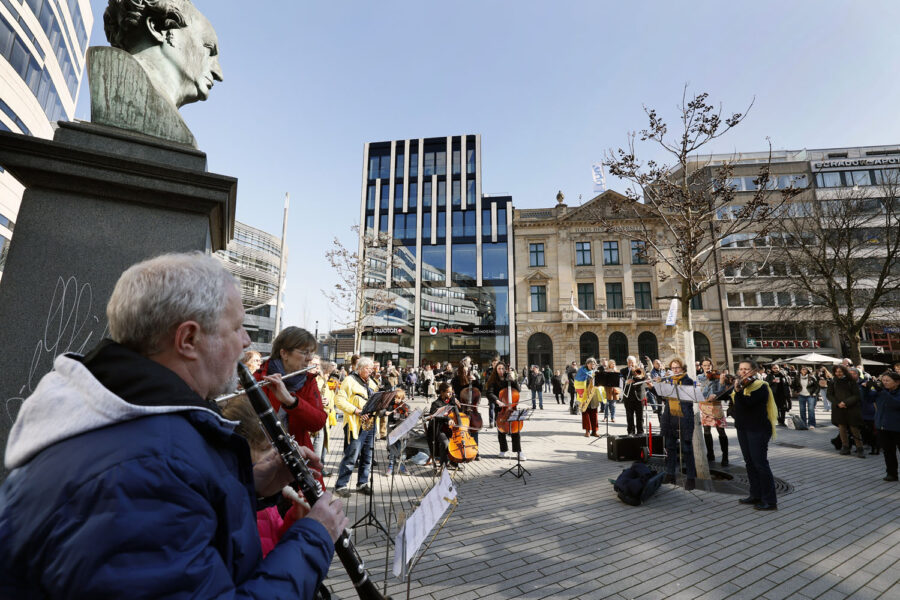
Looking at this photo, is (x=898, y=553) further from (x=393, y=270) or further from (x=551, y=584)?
(x=393, y=270)

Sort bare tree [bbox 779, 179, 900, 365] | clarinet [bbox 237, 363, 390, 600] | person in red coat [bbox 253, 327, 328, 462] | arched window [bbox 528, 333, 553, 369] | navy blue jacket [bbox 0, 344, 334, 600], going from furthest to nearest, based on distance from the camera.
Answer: arched window [bbox 528, 333, 553, 369] < bare tree [bbox 779, 179, 900, 365] < person in red coat [bbox 253, 327, 328, 462] < clarinet [bbox 237, 363, 390, 600] < navy blue jacket [bbox 0, 344, 334, 600]

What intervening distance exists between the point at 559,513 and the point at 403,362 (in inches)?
1320

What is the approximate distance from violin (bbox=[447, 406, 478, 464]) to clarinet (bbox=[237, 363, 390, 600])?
5971mm

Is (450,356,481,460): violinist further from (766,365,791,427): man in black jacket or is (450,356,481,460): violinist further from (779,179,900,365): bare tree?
(779,179,900,365): bare tree

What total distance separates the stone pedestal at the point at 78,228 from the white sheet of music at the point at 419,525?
2601mm

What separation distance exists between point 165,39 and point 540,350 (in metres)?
34.2

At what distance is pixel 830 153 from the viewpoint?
46.0m

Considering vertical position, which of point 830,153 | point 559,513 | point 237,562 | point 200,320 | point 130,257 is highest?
point 830,153

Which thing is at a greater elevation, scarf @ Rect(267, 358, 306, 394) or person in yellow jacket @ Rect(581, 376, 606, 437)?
scarf @ Rect(267, 358, 306, 394)

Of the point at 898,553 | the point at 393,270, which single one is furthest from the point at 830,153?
the point at 898,553

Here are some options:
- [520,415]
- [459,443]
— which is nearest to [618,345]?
[520,415]

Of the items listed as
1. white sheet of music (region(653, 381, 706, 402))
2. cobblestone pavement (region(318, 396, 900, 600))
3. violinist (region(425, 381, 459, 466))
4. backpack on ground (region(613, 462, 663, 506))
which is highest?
white sheet of music (region(653, 381, 706, 402))

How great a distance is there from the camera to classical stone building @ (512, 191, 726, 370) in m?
34.3

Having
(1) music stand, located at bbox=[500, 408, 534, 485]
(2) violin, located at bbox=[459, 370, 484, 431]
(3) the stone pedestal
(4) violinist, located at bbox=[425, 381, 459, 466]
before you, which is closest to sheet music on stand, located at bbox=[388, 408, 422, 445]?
(4) violinist, located at bbox=[425, 381, 459, 466]
